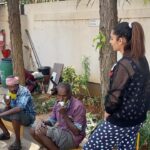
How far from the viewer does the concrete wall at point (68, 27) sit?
7521mm

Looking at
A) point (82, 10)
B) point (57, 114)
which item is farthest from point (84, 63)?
point (57, 114)

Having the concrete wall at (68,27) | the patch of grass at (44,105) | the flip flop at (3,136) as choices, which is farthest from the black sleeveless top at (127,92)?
the patch of grass at (44,105)

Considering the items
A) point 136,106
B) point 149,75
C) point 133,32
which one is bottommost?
point 136,106

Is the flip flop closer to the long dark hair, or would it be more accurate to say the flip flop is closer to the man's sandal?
the man's sandal

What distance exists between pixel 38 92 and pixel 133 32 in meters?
6.63

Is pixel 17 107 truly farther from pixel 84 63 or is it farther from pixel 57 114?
pixel 84 63

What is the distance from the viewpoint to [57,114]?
16.8 ft

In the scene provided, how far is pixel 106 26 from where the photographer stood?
5527 mm

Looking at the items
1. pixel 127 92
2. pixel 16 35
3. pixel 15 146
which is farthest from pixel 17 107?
pixel 16 35

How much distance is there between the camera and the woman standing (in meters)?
3.29

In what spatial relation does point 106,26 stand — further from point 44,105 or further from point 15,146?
point 44,105

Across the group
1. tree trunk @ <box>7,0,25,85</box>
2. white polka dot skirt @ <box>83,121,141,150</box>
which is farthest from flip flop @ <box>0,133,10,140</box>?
white polka dot skirt @ <box>83,121,141,150</box>

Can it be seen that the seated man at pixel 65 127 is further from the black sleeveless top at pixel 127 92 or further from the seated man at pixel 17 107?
the black sleeveless top at pixel 127 92

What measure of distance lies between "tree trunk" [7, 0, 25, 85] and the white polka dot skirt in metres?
4.97
